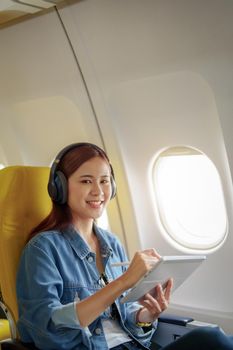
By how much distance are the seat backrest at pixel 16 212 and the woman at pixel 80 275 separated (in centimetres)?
9

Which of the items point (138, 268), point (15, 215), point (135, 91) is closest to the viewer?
point (138, 268)

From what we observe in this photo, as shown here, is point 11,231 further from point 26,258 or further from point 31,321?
point 31,321

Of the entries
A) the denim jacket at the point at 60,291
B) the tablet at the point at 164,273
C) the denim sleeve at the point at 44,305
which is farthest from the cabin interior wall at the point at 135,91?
the denim sleeve at the point at 44,305

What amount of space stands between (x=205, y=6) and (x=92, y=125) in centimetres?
126

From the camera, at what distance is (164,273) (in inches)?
97.6

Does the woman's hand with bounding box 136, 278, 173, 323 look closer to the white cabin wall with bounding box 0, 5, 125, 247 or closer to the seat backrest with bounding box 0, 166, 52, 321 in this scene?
the seat backrest with bounding box 0, 166, 52, 321

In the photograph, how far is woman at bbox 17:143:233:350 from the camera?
2375mm

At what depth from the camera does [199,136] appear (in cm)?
336

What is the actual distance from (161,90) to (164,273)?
48.1 inches

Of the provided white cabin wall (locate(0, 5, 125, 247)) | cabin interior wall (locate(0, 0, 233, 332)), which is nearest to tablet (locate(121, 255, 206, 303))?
cabin interior wall (locate(0, 0, 233, 332))

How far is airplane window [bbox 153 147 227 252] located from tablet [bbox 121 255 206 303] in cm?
120

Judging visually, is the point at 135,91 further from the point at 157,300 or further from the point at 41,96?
the point at 157,300

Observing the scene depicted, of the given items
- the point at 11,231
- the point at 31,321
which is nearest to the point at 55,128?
the point at 11,231

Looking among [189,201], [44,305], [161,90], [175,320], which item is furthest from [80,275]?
[189,201]
